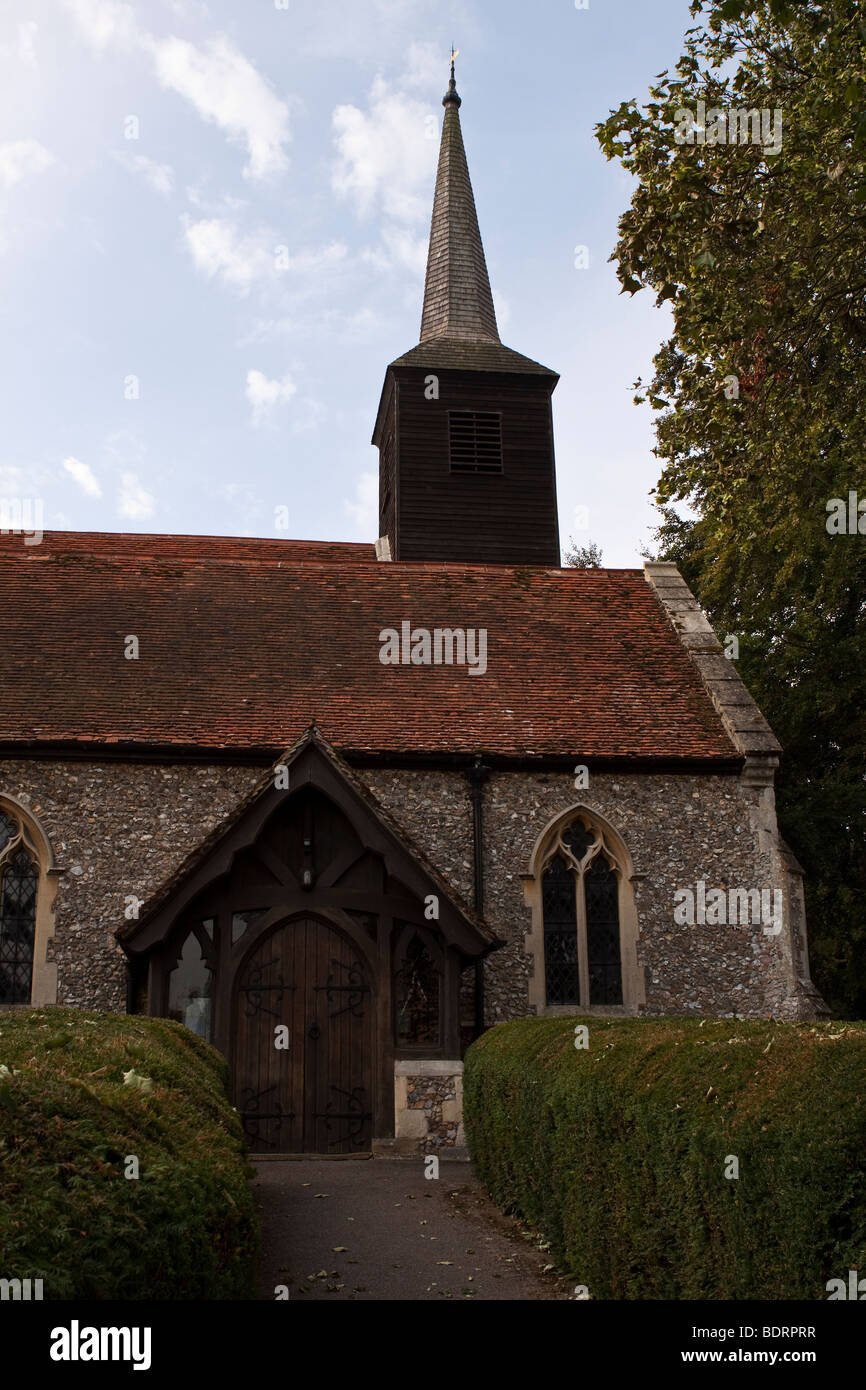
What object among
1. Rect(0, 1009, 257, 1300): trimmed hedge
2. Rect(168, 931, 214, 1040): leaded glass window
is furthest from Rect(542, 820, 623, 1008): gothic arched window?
Rect(0, 1009, 257, 1300): trimmed hedge

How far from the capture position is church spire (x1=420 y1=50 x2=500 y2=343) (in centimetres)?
2459

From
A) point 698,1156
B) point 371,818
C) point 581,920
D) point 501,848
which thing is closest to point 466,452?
point 501,848

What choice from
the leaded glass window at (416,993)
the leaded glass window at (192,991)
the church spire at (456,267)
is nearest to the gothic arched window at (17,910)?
the leaded glass window at (192,991)

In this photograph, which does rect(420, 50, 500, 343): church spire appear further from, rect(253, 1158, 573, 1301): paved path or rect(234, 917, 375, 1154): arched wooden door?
rect(253, 1158, 573, 1301): paved path

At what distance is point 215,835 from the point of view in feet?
39.4

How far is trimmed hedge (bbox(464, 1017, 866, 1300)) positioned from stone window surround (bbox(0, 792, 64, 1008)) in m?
6.93

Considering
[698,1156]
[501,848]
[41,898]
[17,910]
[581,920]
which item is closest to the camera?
[698,1156]

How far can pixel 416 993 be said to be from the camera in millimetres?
12750

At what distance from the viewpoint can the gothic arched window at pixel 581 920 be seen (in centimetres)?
1410

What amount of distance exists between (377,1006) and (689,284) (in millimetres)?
7769

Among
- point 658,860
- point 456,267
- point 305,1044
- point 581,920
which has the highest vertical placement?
point 456,267

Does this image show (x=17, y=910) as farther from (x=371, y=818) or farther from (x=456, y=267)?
(x=456, y=267)

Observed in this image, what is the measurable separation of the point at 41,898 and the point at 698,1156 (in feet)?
33.7
